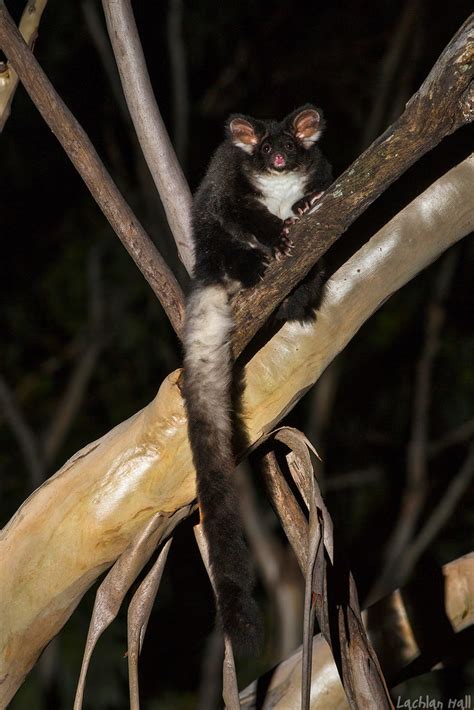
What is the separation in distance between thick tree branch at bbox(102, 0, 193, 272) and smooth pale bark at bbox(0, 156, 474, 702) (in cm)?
73

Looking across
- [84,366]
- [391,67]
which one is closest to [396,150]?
[391,67]

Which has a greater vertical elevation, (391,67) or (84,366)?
(391,67)

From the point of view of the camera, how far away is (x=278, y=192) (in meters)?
3.18

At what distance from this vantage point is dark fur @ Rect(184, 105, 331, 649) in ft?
7.67

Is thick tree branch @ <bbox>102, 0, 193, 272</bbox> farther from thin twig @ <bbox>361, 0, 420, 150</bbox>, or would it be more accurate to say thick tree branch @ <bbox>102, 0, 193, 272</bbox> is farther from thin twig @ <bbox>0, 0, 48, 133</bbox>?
thin twig @ <bbox>361, 0, 420, 150</bbox>

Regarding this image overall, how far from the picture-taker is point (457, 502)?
285 inches

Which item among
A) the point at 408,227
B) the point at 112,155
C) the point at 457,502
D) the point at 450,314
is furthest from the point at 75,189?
the point at 408,227

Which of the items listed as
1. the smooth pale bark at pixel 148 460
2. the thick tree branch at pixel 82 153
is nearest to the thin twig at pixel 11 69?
the thick tree branch at pixel 82 153

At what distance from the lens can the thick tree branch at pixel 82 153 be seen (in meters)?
2.74

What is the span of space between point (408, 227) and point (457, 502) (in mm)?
4907

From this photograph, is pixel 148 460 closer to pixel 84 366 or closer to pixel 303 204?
pixel 303 204

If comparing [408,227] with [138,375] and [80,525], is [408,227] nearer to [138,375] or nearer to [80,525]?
[80,525]

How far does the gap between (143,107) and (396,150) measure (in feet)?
3.92

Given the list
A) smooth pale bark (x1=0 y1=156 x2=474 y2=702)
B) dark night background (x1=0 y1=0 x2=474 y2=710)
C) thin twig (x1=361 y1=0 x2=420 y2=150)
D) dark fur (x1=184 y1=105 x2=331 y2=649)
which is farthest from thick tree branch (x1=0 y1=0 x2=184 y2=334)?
thin twig (x1=361 y1=0 x2=420 y2=150)
